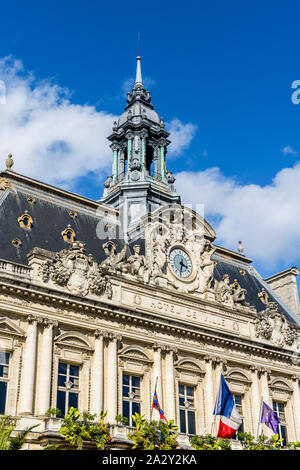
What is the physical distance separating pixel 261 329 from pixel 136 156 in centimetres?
1744

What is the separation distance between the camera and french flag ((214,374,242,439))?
3625 cm

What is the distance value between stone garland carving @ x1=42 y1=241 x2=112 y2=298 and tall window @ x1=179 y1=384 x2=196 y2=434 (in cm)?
760

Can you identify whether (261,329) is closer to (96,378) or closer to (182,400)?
(182,400)

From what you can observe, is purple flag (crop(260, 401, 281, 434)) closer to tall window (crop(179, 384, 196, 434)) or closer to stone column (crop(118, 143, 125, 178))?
tall window (crop(179, 384, 196, 434))

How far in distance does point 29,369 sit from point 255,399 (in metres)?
16.6

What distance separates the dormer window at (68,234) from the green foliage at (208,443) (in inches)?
553

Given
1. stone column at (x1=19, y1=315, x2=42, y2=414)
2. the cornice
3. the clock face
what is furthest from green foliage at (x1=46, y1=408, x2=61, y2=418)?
the clock face

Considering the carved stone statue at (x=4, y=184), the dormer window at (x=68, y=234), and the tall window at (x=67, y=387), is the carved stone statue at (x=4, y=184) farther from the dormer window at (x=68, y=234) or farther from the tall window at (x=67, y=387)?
the tall window at (x=67, y=387)

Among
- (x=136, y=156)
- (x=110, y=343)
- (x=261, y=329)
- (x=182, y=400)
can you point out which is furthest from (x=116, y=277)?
(x=136, y=156)

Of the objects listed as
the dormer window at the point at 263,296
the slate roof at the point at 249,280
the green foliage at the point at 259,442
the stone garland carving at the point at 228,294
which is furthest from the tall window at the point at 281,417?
the dormer window at the point at 263,296

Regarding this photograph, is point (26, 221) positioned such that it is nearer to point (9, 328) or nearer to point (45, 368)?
point (9, 328)

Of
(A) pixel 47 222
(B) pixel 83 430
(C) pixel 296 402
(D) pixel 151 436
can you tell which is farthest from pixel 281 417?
(A) pixel 47 222

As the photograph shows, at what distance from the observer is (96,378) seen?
120 feet

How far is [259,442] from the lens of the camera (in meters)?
Answer: 39.3
